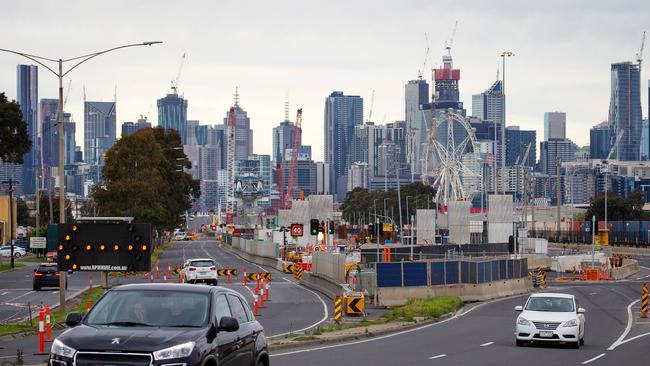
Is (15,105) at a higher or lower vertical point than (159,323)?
higher

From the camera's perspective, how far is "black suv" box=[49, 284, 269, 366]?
44.0 feet

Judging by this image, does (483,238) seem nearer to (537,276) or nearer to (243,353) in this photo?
(537,276)

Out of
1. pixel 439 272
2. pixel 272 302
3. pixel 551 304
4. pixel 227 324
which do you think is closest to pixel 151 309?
pixel 227 324

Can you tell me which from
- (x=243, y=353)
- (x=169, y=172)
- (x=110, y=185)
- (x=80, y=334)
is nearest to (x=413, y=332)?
(x=243, y=353)

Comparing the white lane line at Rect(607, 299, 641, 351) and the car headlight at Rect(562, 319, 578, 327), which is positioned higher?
the car headlight at Rect(562, 319, 578, 327)

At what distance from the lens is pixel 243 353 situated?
1598 centimetres

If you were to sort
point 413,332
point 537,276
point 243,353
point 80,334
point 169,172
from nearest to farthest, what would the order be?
point 80,334 → point 243,353 → point 413,332 → point 537,276 → point 169,172

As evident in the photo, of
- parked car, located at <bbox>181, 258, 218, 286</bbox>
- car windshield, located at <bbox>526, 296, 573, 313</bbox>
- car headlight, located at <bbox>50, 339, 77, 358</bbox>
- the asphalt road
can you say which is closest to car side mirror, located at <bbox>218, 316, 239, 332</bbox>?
car headlight, located at <bbox>50, 339, 77, 358</bbox>

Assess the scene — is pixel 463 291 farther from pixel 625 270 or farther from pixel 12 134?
pixel 625 270

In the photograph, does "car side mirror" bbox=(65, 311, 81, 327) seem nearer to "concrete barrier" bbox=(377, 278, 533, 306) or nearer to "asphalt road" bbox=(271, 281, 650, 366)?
"asphalt road" bbox=(271, 281, 650, 366)

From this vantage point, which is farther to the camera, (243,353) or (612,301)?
(612,301)

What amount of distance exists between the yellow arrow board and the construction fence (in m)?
6.70

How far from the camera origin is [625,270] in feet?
290

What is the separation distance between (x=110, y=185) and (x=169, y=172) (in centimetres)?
2767
